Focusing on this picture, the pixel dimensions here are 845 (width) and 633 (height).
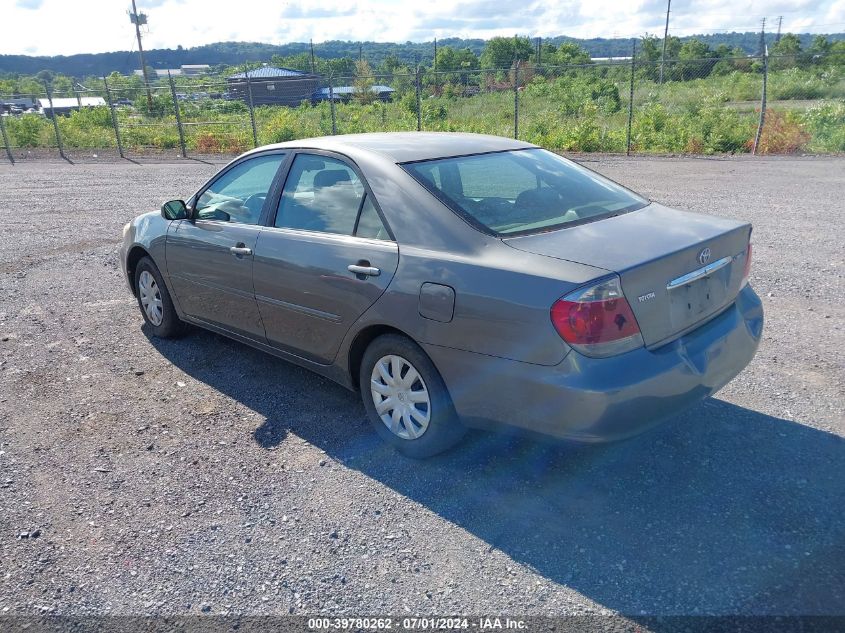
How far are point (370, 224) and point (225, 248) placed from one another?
1316 millimetres

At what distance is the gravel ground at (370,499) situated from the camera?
2.83 m

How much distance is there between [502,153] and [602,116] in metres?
19.9

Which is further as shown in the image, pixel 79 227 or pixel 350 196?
pixel 79 227

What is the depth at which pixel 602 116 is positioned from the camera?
22672 millimetres

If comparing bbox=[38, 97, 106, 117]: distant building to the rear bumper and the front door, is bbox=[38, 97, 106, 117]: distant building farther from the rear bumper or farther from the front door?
the rear bumper

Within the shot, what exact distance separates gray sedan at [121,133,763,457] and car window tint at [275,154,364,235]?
11 millimetres

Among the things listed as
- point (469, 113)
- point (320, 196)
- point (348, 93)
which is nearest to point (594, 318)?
point (320, 196)

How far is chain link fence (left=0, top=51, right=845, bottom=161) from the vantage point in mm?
17203

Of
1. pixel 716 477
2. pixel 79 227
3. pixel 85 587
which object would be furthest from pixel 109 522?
pixel 79 227

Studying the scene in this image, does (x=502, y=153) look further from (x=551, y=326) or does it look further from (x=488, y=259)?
(x=551, y=326)

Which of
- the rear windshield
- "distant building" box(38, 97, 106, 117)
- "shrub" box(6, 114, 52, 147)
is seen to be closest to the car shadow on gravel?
the rear windshield

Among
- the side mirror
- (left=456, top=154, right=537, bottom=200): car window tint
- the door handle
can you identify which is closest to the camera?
the door handle

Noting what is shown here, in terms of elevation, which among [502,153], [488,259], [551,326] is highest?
[502,153]

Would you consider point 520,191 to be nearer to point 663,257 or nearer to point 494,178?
point 494,178
